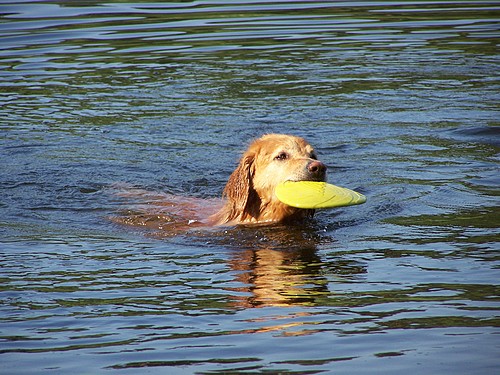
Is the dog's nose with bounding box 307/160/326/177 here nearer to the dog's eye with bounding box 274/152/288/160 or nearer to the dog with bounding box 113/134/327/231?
the dog with bounding box 113/134/327/231

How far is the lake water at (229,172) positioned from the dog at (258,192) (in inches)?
12.3

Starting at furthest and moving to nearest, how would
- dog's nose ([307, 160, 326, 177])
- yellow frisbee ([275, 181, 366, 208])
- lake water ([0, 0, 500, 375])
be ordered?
1. dog's nose ([307, 160, 326, 177])
2. yellow frisbee ([275, 181, 366, 208])
3. lake water ([0, 0, 500, 375])

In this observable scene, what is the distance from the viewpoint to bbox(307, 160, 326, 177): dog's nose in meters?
8.70

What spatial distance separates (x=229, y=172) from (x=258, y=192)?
7.00ft

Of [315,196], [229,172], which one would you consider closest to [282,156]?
[315,196]

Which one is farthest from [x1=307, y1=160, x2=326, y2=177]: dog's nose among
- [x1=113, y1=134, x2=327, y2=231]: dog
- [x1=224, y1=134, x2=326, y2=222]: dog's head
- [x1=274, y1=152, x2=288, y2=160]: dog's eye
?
[x1=274, y1=152, x2=288, y2=160]: dog's eye

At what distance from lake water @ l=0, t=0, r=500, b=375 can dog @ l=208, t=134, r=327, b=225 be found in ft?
1.02

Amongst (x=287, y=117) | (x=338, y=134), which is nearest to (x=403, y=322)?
(x=338, y=134)

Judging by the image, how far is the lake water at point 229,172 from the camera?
5.73 meters

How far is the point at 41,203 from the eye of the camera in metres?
10.3

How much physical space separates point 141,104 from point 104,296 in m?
8.06

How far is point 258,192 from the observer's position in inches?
368

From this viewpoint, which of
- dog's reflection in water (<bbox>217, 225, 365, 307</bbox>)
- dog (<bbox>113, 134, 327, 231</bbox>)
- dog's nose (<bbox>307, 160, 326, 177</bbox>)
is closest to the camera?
dog's reflection in water (<bbox>217, 225, 365, 307</bbox>)

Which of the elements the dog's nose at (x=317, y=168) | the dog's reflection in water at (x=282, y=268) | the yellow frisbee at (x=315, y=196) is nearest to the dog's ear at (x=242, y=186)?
the dog's reflection in water at (x=282, y=268)
